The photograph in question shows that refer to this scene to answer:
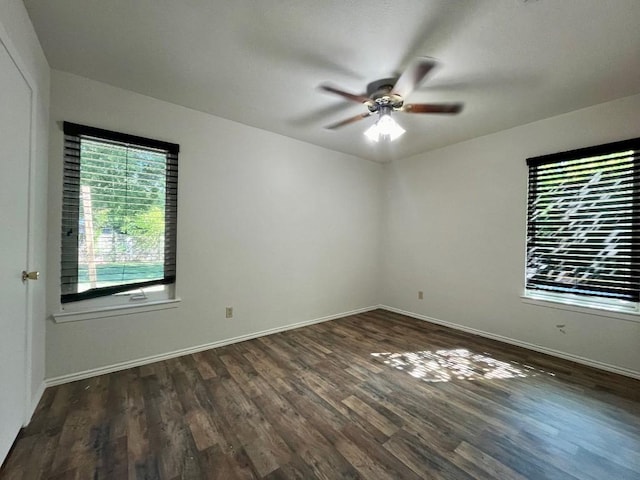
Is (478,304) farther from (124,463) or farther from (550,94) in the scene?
(124,463)

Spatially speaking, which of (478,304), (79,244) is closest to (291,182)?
(79,244)

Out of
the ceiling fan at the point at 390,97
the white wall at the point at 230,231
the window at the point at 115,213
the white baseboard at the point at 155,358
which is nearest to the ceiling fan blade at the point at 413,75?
the ceiling fan at the point at 390,97

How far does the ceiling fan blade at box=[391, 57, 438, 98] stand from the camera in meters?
1.81

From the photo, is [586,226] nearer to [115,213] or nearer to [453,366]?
[453,366]

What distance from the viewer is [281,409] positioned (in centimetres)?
187

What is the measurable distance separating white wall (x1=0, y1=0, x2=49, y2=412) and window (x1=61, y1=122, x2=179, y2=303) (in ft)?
0.56

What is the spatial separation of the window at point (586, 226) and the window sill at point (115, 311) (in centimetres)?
387

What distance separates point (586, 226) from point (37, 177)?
4610mm

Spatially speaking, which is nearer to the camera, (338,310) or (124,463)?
(124,463)

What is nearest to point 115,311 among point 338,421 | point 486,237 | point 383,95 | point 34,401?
point 34,401

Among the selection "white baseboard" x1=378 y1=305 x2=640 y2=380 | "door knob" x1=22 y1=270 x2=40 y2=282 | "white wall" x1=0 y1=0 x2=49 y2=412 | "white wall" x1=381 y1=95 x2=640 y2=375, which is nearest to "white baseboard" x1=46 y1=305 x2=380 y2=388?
"white wall" x1=0 y1=0 x2=49 y2=412

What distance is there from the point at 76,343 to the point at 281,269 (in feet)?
6.55

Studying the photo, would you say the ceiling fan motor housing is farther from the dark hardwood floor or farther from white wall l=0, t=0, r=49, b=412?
the dark hardwood floor

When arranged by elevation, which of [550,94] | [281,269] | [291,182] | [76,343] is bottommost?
[76,343]
